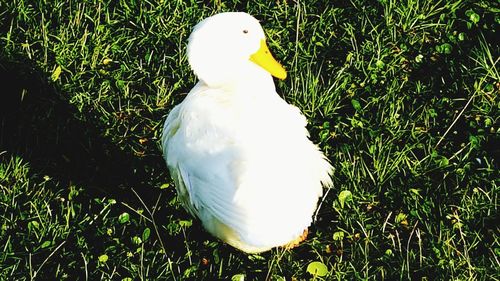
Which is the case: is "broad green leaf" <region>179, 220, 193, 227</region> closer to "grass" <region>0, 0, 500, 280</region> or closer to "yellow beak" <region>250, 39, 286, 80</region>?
"grass" <region>0, 0, 500, 280</region>

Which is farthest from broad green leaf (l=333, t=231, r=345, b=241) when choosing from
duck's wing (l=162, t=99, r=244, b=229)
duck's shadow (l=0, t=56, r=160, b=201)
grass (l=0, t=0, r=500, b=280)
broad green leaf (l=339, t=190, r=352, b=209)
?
duck's shadow (l=0, t=56, r=160, b=201)

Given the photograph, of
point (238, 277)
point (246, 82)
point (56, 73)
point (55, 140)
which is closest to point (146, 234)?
point (238, 277)

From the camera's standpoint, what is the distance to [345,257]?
11.1 ft

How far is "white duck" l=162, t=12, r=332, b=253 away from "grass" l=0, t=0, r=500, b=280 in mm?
258

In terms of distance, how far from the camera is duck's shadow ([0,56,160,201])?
3840mm

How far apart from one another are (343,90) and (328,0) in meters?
0.69

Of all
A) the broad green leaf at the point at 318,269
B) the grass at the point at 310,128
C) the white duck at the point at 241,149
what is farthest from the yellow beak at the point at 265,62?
the broad green leaf at the point at 318,269

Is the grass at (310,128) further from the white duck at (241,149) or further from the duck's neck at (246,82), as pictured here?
the duck's neck at (246,82)

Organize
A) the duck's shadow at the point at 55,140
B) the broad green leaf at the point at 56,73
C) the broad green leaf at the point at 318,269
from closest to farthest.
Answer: the broad green leaf at the point at 318,269 → the duck's shadow at the point at 55,140 → the broad green leaf at the point at 56,73

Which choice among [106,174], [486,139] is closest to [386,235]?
[486,139]

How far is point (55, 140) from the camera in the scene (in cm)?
402

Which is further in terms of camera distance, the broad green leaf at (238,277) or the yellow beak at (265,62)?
the yellow beak at (265,62)

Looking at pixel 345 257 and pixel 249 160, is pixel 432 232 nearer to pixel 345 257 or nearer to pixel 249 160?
pixel 345 257

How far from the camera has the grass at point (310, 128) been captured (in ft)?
10.9
